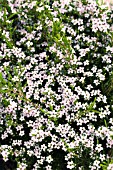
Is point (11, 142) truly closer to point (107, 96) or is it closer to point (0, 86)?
point (0, 86)

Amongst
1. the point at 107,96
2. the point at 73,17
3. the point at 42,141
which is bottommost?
the point at 42,141

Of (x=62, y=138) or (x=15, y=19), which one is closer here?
(x=62, y=138)

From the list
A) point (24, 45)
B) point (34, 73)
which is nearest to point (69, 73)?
point (34, 73)

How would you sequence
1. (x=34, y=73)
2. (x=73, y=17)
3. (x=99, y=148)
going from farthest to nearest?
(x=73, y=17)
(x=34, y=73)
(x=99, y=148)

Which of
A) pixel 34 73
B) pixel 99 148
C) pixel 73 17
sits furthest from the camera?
pixel 73 17

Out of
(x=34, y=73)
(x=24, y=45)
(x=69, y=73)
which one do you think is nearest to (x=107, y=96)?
(x=69, y=73)

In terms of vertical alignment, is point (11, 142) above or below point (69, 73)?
below
